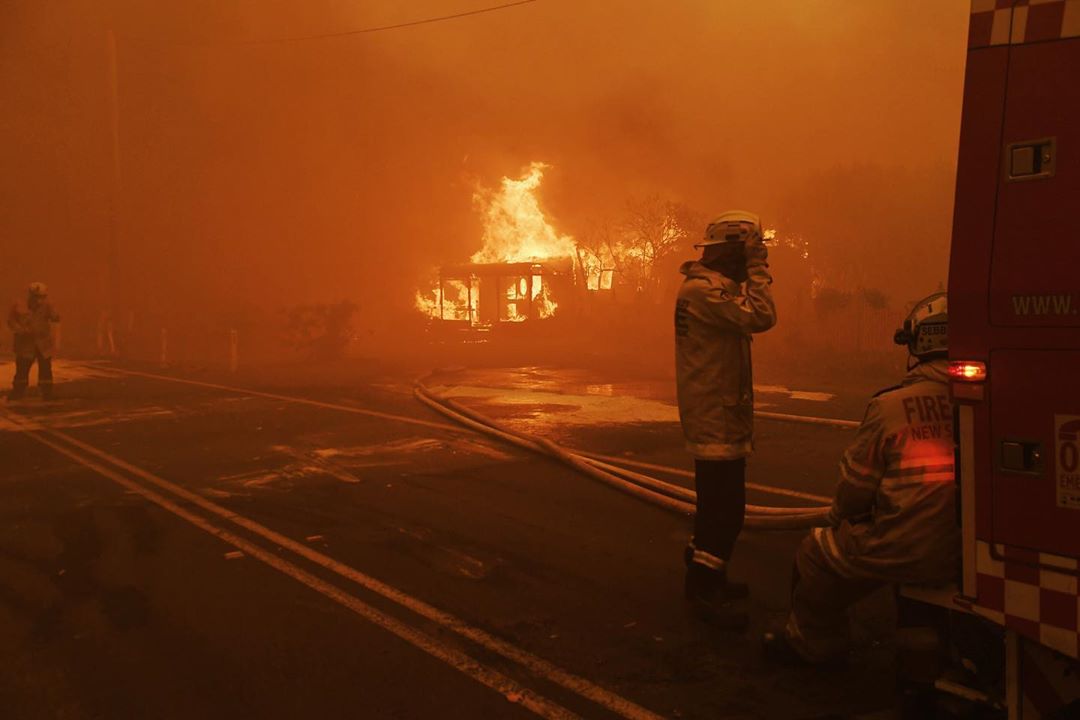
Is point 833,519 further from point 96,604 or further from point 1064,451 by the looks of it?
point 96,604

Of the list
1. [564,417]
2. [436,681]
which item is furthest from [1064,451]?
[564,417]

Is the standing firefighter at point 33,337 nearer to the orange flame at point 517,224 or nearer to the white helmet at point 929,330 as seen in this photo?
the white helmet at point 929,330

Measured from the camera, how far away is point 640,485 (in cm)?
622

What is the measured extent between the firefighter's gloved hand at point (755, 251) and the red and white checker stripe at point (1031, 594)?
1.71m

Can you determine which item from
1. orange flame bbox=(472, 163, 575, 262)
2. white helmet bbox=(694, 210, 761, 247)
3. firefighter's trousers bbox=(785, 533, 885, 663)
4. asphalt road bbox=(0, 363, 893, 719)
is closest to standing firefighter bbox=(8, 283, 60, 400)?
asphalt road bbox=(0, 363, 893, 719)

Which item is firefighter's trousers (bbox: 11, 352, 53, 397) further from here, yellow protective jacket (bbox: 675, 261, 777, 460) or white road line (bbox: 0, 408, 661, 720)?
yellow protective jacket (bbox: 675, 261, 777, 460)

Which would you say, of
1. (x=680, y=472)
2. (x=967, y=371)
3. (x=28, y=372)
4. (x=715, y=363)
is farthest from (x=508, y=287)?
(x=967, y=371)

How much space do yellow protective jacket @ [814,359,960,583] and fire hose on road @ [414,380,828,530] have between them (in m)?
1.97

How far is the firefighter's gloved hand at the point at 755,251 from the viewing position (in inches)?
149

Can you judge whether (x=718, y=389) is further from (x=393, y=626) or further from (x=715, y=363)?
(x=393, y=626)

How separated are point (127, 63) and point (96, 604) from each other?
41561 millimetres

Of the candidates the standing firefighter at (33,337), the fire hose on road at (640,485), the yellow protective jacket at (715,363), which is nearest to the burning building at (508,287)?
the standing firefighter at (33,337)

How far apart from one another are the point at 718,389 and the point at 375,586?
199cm

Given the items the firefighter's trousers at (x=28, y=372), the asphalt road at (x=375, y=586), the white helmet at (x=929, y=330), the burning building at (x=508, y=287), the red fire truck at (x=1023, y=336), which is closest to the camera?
the red fire truck at (x=1023, y=336)
